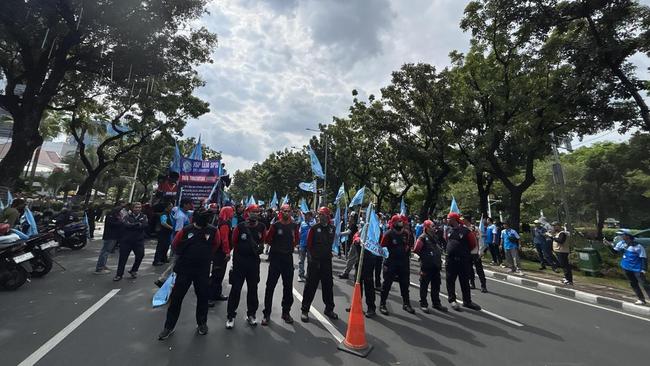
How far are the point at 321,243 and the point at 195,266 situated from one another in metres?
2.14

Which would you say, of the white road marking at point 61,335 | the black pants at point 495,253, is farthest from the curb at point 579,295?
the white road marking at point 61,335

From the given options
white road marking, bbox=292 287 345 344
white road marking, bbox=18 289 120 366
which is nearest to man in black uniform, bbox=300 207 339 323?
white road marking, bbox=292 287 345 344

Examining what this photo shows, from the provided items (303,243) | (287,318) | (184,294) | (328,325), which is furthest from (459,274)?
(184,294)

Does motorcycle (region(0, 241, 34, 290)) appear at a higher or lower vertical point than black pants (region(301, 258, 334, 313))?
lower

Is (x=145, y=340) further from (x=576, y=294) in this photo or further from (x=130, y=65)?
(x=130, y=65)

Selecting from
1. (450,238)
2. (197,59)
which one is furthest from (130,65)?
(450,238)

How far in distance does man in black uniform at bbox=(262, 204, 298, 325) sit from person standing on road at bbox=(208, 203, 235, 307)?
0.65 m

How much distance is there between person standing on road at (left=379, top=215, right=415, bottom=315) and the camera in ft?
22.2

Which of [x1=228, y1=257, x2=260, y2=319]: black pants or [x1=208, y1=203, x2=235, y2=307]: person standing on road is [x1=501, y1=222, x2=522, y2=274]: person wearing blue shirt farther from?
[x1=228, y1=257, x2=260, y2=319]: black pants

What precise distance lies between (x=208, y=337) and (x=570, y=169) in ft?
130

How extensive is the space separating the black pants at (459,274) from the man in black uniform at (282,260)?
3.38 metres

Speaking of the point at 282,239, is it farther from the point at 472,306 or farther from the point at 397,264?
the point at 472,306

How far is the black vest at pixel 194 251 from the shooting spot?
5.01 metres

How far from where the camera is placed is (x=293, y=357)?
4344mm
